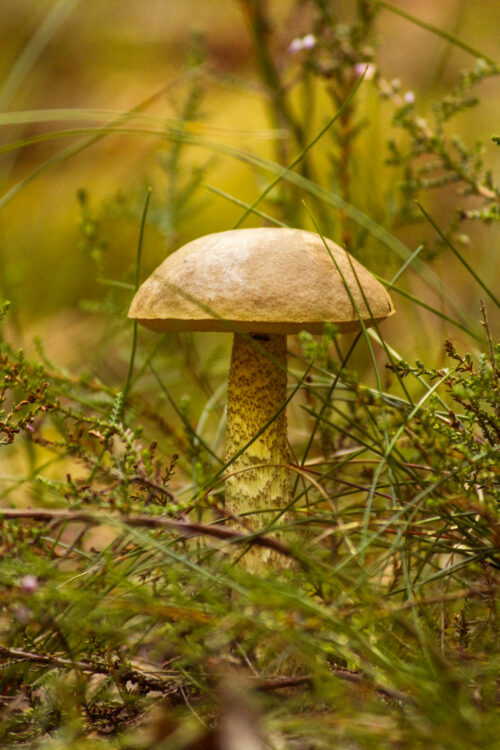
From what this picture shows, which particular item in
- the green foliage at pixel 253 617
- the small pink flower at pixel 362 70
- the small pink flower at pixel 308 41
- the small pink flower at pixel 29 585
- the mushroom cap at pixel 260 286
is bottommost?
the green foliage at pixel 253 617

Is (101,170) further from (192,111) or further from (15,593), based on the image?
(15,593)

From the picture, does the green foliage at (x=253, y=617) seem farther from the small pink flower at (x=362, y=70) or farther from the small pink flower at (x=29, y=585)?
the small pink flower at (x=362, y=70)

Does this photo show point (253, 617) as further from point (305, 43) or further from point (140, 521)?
point (305, 43)

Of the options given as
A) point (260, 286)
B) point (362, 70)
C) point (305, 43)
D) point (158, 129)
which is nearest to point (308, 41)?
point (305, 43)

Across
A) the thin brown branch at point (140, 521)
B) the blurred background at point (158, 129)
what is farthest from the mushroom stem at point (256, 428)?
the blurred background at point (158, 129)

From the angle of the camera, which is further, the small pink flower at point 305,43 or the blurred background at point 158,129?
the blurred background at point 158,129

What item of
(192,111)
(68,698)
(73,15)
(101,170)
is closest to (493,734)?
(68,698)

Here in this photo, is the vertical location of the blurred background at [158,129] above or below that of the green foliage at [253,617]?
above

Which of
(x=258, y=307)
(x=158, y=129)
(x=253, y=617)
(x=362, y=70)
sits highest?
(x=158, y=129)
